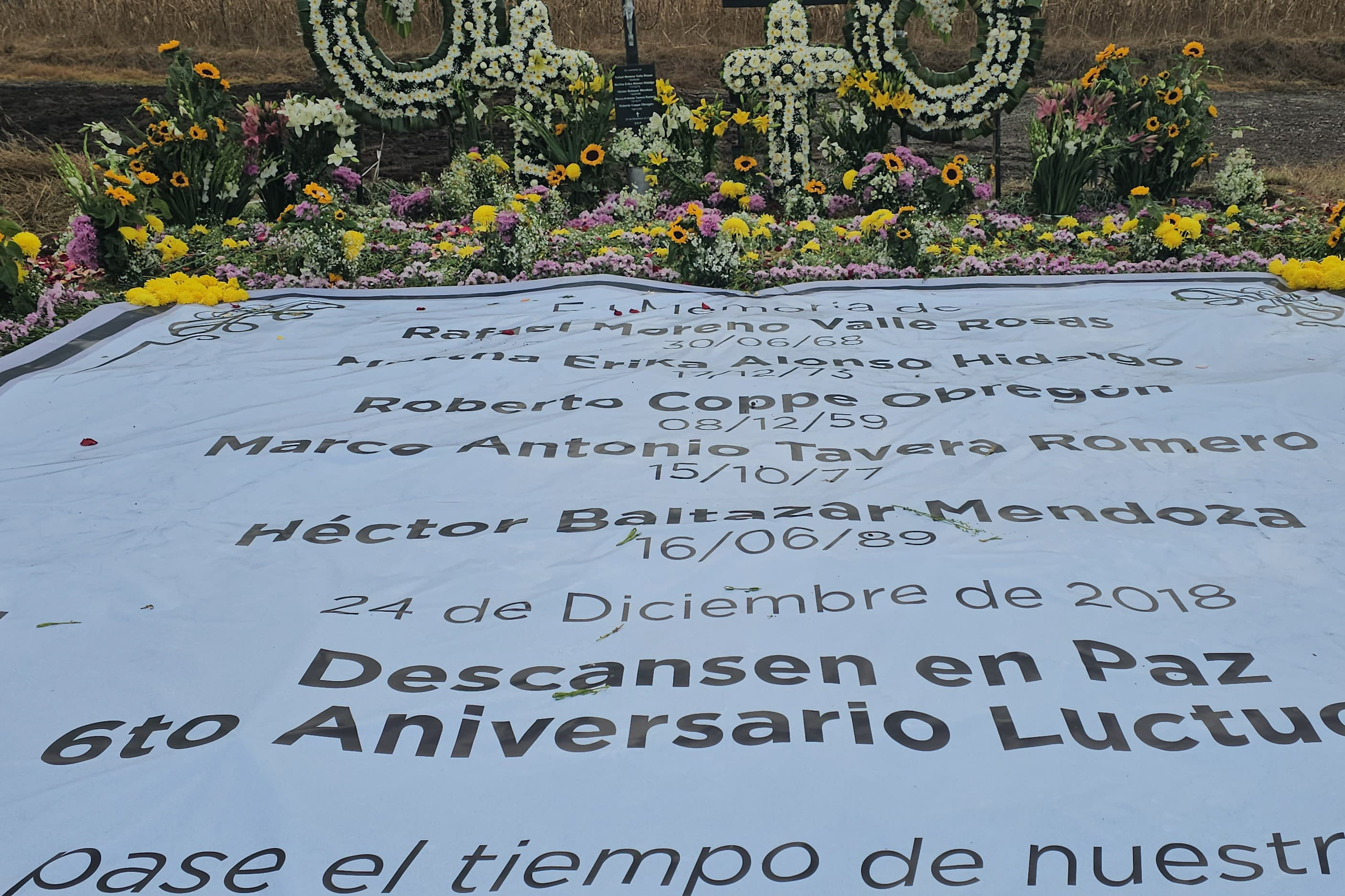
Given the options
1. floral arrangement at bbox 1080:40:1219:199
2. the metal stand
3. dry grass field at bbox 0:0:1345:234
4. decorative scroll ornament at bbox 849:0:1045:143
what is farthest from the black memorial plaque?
dry grass field at bbox 0:0:1345:234

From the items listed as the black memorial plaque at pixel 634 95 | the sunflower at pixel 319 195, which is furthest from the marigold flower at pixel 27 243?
the black memorial plaque at pixel 634 95

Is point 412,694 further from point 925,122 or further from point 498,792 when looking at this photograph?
point 925,122

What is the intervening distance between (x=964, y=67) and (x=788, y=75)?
107 cm

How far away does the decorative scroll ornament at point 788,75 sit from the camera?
635 centimetres

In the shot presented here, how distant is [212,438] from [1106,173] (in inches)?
212

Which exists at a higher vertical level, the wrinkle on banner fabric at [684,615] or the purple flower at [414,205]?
the purple flower at [414,205]

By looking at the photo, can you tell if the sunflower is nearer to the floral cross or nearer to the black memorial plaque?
the floral cross

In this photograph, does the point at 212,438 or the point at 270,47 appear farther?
the point at 270,47

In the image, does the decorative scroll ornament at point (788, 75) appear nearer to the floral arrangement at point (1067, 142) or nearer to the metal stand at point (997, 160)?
the metal stand at point (997, 160)

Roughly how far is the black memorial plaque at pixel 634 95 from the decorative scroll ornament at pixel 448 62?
309 mm

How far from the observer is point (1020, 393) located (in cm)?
319

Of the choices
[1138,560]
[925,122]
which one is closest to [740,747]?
[1138,560]

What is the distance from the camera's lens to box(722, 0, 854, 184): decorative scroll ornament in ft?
20.8

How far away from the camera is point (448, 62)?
6.68 metres
